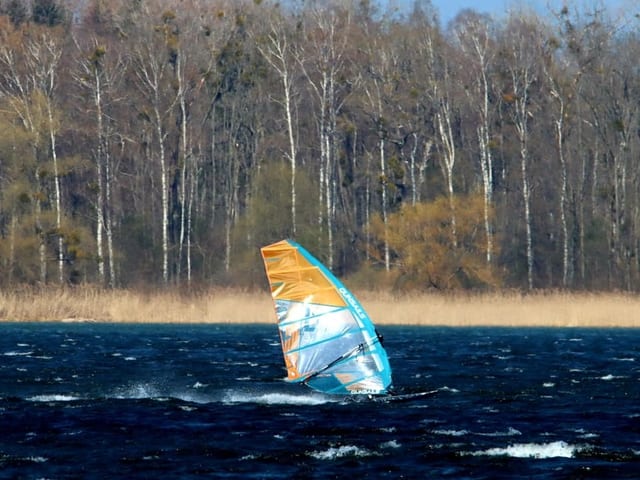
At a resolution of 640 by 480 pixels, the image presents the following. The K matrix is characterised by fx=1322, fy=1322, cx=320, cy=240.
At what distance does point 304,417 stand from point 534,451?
15.1 feet

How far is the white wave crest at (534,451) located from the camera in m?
16.4

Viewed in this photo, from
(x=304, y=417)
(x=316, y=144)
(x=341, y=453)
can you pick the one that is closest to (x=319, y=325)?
(x=304, y=417)

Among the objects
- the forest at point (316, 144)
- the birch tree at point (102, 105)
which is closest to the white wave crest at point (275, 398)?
the forest at point (316, 144)

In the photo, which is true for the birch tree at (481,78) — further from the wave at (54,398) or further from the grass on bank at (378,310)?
the wave at (54,398)

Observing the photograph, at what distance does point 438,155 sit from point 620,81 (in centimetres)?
969

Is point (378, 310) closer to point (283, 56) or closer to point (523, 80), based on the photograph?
point (283, 56)

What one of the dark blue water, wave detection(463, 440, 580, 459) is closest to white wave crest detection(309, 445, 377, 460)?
the dark blue water

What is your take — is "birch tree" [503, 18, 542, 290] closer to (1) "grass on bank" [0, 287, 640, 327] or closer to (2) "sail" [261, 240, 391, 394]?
(1) "grass on bank" [0, 287, 640, 327]

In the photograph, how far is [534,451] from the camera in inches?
655

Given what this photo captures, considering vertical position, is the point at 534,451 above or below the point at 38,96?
below


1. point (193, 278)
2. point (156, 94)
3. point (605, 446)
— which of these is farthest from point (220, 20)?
point (605, 446)

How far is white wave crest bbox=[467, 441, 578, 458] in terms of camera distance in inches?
645

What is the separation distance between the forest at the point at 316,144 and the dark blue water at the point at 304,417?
24.3 m

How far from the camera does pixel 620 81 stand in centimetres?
6462
